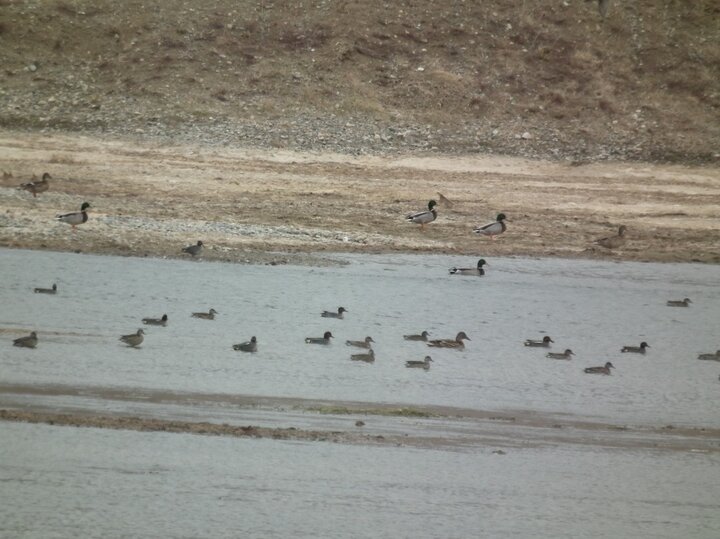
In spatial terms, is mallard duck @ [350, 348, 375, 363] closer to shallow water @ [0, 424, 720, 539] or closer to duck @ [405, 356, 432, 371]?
duck @ [405, 356, 432, 371]

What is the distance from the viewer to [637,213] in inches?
851

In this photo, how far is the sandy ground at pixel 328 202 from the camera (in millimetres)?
18594

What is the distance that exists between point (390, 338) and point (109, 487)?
5853mm

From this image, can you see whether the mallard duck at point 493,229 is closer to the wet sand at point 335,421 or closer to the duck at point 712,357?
the duck at point 712,357

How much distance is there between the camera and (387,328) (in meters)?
15.5

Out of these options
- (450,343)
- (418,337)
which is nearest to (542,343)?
(450,343)

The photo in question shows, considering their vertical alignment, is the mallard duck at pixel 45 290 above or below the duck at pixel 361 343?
above

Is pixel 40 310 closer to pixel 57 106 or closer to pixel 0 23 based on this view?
pixel 57 106

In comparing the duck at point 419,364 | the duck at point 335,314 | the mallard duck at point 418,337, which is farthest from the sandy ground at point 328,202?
the duck at point 419,364

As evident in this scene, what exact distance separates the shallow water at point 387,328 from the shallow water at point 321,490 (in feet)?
5.34

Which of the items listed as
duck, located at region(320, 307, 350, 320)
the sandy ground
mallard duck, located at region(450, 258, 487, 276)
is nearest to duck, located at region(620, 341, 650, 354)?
mallard duck, located at region(450, 258, 487, 276)

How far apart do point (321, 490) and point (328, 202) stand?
35.5 feet

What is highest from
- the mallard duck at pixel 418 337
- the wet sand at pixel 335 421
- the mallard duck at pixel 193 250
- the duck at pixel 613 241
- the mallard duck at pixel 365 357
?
the duck at pixel 613 241

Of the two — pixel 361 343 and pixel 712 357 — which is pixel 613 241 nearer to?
pixel 712 357
